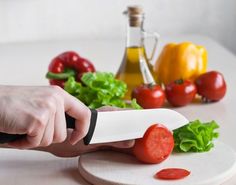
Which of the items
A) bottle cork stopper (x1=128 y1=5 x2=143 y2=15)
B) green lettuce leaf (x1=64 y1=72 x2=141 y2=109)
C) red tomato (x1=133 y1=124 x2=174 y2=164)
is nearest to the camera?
red tomato (x1=133 y1=124 x2=174 y2=164)

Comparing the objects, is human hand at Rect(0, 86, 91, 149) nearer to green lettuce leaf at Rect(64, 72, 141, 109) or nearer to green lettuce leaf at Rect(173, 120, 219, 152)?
green lettuce leaf at Rect(173, 120, 219, 152)

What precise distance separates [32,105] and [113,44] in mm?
1415

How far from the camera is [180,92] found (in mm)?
1696

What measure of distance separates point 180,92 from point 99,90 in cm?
21

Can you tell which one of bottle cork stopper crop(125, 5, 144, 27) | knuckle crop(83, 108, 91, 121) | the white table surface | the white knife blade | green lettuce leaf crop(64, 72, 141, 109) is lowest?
the white table surface

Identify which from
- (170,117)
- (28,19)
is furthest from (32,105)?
(28,19)

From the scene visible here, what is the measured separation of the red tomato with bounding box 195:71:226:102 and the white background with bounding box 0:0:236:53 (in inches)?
41.9

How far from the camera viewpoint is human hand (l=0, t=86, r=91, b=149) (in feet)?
3.53

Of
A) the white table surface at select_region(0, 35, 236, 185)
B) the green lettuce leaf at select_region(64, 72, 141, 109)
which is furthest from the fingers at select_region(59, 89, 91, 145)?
the green lettuce leaf at select_region(64, 72, 141, 109)

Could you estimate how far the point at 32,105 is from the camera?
1102mm

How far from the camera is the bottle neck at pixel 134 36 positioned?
1743 mm

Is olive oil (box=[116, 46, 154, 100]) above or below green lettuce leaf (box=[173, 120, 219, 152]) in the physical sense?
above

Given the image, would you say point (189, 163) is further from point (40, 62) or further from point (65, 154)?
point (40, 62)

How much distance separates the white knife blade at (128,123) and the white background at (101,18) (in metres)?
1.47
